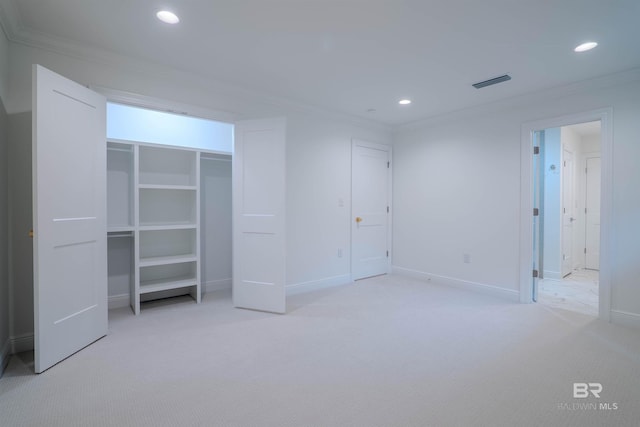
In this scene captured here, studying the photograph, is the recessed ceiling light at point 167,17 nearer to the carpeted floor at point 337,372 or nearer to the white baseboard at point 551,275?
the carpeted floor at point 337,372

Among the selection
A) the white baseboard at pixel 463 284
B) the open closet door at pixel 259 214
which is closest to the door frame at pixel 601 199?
the white baseboard at pixel 463 284

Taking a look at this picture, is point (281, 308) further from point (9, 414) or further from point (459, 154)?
point (459, 154)

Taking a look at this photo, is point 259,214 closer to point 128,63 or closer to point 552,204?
point 128,63

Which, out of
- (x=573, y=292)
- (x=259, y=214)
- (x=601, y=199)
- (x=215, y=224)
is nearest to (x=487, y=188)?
(x=601, y=199)

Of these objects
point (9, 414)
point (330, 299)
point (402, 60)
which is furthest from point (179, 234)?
point (402, 60)

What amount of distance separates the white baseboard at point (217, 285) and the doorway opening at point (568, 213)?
437 centimetres

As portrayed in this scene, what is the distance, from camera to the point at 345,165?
4883mm

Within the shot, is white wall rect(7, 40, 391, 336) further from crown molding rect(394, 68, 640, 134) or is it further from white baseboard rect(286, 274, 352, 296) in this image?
crown molding rect(394, 68, 640, 134)

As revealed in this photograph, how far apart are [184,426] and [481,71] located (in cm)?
391

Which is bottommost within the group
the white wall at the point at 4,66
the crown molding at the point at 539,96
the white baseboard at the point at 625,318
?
the white baseboard at the point at 625,318

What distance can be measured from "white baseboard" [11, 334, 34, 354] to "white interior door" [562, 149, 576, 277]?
7211 mm

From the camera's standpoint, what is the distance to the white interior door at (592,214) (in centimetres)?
582

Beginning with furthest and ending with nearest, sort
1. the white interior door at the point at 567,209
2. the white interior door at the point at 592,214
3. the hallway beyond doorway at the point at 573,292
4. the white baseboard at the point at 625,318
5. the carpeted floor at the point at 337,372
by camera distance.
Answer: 1. the white interior door at the point at 592,214
2. the white interior door at the point at 567,209
3. the hallway beyond doorway at the point at 573,292
4. the white baseboard at the point at 625,318
5. the carpeted floor at the point at 337,372

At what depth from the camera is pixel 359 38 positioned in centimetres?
259
